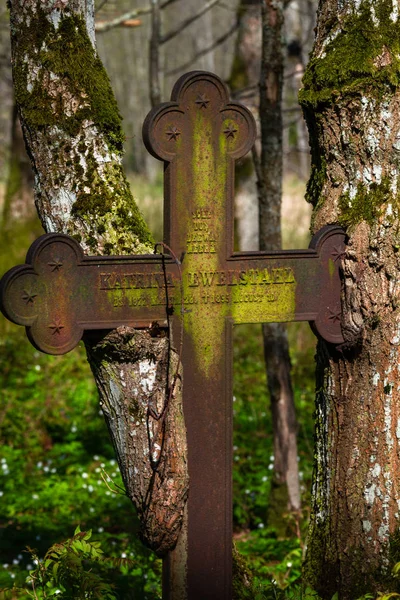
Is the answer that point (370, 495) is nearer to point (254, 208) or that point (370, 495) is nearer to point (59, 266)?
point (59, 266)

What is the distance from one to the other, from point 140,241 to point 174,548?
107cm

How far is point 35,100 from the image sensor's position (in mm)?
2523

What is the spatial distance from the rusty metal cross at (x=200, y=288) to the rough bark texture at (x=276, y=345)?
1.99m

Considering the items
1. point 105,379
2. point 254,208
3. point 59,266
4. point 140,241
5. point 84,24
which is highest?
point 254,208

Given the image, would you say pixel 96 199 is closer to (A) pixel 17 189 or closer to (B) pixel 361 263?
(B) pixel 361 263

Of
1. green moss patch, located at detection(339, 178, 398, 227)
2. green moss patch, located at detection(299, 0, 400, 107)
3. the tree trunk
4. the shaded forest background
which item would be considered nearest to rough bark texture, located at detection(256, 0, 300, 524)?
the shaded forest background

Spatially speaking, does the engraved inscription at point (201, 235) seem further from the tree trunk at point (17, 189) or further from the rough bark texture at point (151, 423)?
the tree trunk at point (17, 189)

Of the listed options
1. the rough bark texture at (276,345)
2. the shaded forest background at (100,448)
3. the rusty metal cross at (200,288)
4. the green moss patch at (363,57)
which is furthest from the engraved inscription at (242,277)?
the rough bark texture at (276,345)

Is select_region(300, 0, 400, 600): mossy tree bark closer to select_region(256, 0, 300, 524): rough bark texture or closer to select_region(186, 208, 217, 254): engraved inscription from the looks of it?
select_region(186, 208, 217, 254): engraved inscription

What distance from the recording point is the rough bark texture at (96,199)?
246 centimetres

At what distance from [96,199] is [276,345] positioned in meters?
2.23

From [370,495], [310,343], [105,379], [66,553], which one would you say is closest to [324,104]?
[105,379]

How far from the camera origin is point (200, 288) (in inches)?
96.6

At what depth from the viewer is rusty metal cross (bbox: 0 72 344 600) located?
230 cm
